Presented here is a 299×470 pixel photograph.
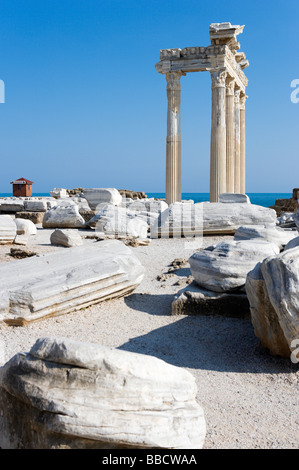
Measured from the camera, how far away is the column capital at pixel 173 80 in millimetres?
19141

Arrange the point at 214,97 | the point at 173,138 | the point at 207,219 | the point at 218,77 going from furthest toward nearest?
the point at 173,138, the point at 214,97, the point at 218,77, the point at 207,219

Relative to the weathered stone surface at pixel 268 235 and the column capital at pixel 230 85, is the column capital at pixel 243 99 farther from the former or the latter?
the weathered stone surface at pixel 268 235

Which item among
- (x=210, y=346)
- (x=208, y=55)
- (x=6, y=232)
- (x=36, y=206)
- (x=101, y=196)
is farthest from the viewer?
(x=208, y=55)

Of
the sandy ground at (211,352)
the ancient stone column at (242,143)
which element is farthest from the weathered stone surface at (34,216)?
the ancient stone column at (242,143)

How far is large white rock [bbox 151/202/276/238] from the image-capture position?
10938 millimetres

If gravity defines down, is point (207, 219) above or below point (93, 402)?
above

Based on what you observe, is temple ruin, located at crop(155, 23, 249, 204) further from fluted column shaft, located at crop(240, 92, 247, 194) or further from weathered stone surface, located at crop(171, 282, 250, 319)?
weathered stone surface, located at crop(171, 282, 250, 319)

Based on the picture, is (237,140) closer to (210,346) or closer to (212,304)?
(212,304)

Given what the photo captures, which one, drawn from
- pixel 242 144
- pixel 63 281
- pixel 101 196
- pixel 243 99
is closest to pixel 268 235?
pixel 63 281

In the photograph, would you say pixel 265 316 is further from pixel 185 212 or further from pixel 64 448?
pixel 185 212

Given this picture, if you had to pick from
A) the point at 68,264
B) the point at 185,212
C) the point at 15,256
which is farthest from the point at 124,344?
the point at 185,212

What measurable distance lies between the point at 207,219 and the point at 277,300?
6956 mm

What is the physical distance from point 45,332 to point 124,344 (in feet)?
2.84

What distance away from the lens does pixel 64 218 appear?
13.3m
